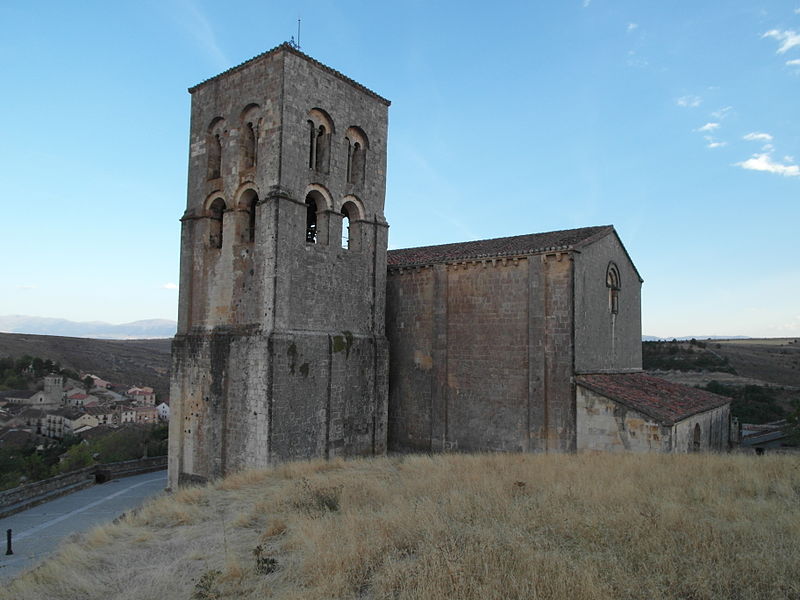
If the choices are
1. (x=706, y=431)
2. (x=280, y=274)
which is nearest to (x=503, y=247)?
(x=280, y=274)

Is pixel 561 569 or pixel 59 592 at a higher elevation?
pixel 561 569

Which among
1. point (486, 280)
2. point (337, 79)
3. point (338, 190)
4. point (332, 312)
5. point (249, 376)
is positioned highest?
point (337, 79)

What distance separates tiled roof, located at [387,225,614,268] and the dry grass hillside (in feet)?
21.6

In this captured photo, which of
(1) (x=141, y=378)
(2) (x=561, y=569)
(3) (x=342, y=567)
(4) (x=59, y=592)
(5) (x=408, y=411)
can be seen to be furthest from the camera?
(1) (x=141, y=378)

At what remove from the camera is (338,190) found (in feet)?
54.5

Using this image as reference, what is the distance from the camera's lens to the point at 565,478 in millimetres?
10281

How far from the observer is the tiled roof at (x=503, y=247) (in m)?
16.2

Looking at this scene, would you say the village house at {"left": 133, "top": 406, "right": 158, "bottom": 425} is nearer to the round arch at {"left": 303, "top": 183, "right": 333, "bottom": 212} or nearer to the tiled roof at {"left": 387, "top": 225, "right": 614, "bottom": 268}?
the tiled roof at {"left": 387, "top": 225, "right": 614, "bottom": 268}

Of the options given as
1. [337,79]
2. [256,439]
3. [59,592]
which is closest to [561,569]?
[59,592]

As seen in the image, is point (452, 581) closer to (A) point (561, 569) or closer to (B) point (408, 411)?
(A) point (561, 569)

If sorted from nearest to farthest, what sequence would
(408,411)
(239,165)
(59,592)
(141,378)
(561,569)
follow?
(561,569) → (59,592) → (239,165) → (408,411) → (141,378)

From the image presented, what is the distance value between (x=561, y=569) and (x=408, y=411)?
42.1ft

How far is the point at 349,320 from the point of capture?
16609 mm

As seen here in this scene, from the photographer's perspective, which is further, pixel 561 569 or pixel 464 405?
pixel 464 405
